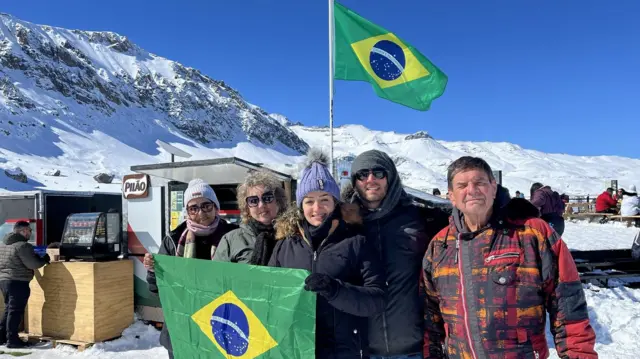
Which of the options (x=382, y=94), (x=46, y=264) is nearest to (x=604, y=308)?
(x=382, y=94)

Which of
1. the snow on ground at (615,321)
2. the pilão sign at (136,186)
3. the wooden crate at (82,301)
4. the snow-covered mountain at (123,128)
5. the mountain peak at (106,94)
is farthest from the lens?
the mountain peak at (106,94)

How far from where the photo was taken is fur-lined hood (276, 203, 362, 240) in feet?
7.00

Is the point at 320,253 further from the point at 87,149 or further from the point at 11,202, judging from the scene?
the point at 87,149

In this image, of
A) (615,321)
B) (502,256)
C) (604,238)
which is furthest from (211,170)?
(604,238)

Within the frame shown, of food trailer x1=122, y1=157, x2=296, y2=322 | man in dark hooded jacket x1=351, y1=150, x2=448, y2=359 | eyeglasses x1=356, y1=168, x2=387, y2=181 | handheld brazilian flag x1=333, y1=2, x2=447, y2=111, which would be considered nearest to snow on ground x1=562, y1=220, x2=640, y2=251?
handheld brazilian flag x1=333, y1=2, x2=447, y2=111

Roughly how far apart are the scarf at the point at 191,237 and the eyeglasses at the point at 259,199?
49cm

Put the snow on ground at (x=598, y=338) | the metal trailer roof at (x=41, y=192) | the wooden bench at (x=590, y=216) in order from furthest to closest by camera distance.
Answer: the wooden bench at (x=590, y=216)
the metal trailer roof at (x=41, y=192)
the snow on ground at (x=598, y=338)

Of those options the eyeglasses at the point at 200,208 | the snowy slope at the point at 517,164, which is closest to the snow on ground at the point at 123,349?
the eyeglasses at the point at 200,208

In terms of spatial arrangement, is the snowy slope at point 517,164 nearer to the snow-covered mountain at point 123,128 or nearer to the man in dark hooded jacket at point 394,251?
the snow-covered mountain at point 123,128

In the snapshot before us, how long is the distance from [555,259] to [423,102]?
4851 mm

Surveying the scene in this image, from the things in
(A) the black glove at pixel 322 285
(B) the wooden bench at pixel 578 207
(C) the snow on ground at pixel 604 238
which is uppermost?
(A) the black glove at pixel 322 285

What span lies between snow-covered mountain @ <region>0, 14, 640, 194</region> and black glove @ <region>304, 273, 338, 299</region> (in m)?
3.25

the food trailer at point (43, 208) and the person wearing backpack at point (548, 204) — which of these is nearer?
the person wearing backpack at point (548, 204)

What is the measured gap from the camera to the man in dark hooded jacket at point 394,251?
219 cm
